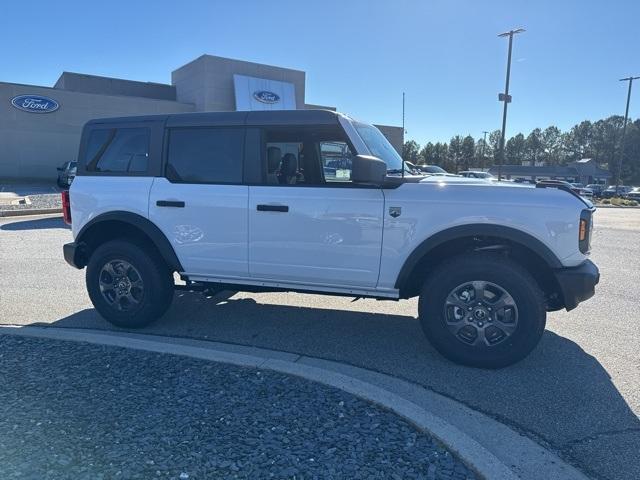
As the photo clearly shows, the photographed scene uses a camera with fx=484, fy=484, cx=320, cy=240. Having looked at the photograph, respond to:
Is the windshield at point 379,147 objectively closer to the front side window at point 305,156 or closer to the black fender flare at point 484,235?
the front side window at point 305,156

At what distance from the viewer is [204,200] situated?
4539 mm

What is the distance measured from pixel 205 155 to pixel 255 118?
2.01 feet

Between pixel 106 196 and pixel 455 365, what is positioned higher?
pixel 106 196

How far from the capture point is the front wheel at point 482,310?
150 inches

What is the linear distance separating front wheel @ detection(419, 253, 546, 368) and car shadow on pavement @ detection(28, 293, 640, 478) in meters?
0.16

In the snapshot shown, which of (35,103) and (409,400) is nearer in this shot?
(409,400)

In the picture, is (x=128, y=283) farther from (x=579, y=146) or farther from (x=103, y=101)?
(x=579, y=146)

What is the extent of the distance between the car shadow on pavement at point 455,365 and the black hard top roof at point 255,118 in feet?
6.71

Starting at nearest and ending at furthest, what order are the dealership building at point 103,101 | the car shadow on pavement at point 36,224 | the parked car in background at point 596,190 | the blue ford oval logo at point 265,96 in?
the car shadow on pavement at point 36,224, the dealership building at point 103,101, the blue ford oval logo at point 265,96, the parked car in background at point 596,190

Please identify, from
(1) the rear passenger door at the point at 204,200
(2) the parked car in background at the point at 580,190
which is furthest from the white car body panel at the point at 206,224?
(2) the parked car in background at the point at 580,190

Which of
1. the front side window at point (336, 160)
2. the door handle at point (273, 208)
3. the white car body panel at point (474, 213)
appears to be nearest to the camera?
the white car body panel at point (474, 213)

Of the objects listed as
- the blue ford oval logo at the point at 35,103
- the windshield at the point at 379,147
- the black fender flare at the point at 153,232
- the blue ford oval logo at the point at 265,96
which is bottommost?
the black fender flare at the point at 153,232

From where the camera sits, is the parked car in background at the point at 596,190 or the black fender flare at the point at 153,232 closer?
the black fender flare at the point at 153,232

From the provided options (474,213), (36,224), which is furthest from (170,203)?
(36,224)
